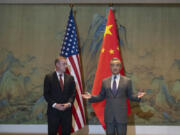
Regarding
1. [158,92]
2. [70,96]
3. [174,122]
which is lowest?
[174,122]

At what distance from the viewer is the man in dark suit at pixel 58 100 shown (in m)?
3.40

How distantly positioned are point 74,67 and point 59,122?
1.39 m

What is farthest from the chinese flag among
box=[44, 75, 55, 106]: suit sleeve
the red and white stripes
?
box=[44, 75, 55, 106]: suit sleeve

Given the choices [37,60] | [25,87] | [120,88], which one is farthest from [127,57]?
[25,87]

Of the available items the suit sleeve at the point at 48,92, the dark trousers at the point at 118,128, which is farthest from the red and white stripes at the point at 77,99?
the dark trousers at the point at 118,128

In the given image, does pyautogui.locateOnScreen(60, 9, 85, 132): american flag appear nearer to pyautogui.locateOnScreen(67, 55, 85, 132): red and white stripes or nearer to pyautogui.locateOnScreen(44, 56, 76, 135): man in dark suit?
pyautogui.locateOnScreen(67, 55, 85, 132): red and white stripes

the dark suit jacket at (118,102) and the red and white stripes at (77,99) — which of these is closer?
the dark suit jacket at (118,102)

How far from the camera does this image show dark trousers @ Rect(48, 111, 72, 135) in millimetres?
3406

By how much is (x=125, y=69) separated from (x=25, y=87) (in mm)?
2467

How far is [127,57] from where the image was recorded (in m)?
5.00

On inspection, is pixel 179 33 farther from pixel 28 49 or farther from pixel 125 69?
pixel 28 49

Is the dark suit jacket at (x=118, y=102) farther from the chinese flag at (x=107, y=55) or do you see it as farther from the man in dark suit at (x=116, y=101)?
the chinese flag at (x=107, y=55)

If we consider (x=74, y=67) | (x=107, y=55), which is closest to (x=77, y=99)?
(x=74, y=67)

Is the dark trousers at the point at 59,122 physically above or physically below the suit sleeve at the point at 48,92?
below
